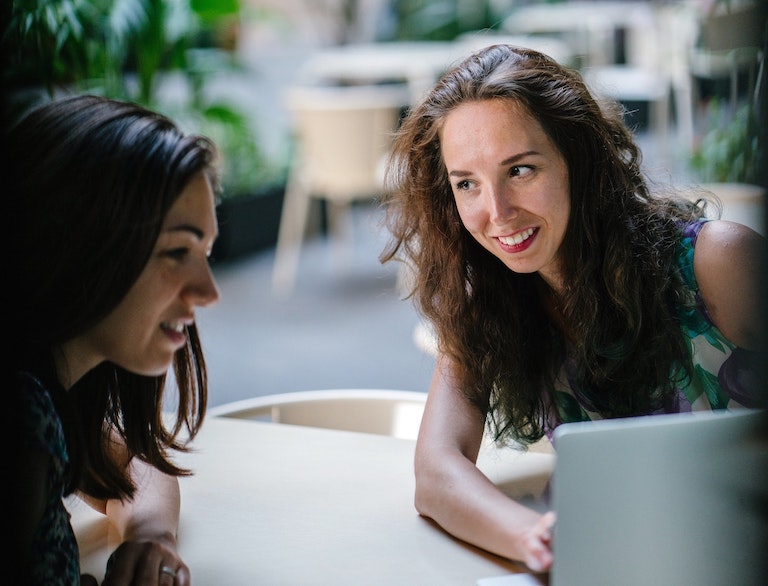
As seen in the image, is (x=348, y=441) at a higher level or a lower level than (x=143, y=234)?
lower

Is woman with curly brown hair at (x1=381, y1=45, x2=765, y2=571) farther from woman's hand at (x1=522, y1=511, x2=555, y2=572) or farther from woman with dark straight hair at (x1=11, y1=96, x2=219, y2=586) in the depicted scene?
woman with dark straight hair at (x1=11, y1=96, x2=219, y2=586)

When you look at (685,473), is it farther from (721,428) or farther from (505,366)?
(505,366)

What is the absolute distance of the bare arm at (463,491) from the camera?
1.06 m

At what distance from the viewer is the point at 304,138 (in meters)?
5.27

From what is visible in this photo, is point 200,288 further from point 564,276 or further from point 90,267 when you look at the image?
point 564,276

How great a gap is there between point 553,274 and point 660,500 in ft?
2.22

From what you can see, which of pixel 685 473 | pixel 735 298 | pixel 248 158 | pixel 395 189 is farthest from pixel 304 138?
pixel 685 473

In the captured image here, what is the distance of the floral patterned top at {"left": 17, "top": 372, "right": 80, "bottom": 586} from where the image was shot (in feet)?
2.87

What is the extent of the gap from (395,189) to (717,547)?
0.93m

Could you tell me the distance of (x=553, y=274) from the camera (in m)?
1.46

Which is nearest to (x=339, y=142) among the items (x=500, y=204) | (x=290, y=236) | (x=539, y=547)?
(x=290, y=236)

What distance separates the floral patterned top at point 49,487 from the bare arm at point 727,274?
0.88 meters

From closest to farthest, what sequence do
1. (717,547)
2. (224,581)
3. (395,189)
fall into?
(717,547)
(224,581)
(395,189)

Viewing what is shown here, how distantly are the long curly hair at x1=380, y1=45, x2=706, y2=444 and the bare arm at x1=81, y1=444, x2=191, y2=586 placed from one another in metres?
0.46
